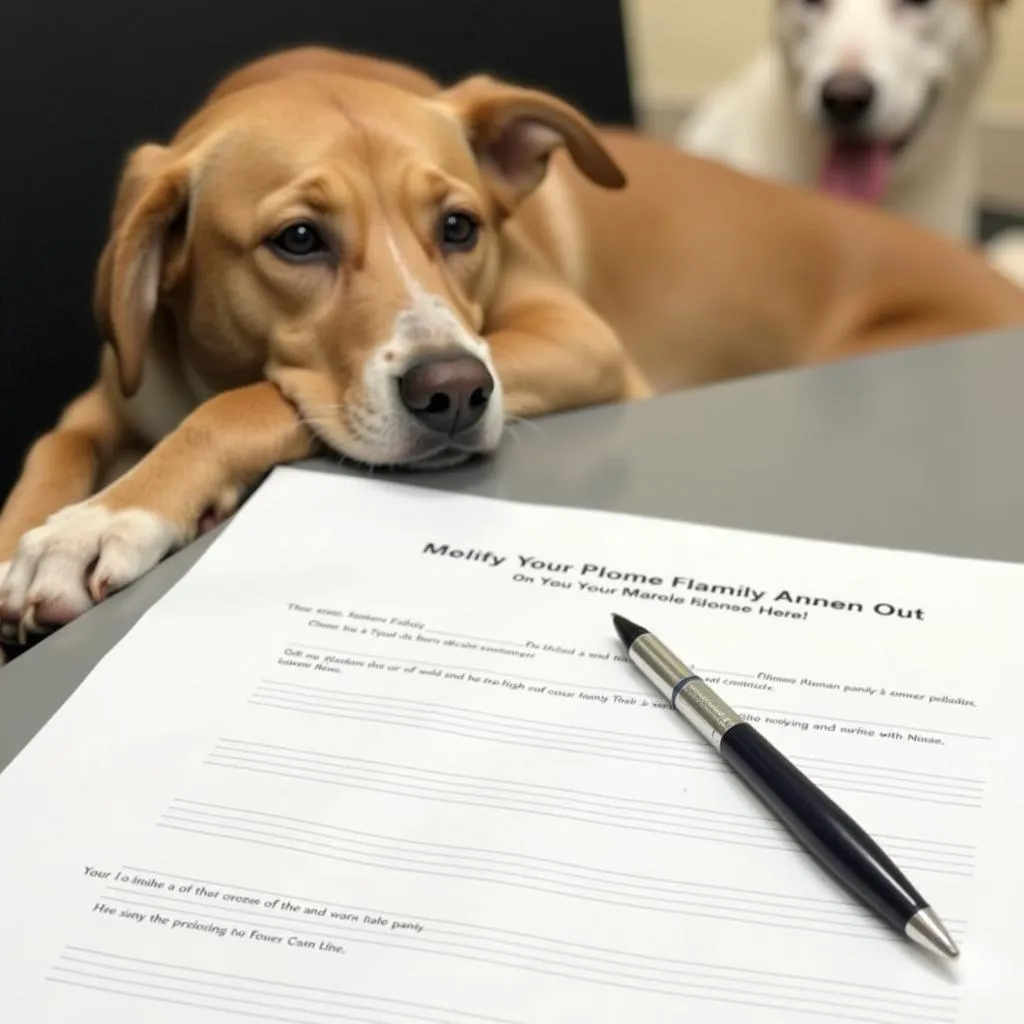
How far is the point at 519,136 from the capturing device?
1.10 m

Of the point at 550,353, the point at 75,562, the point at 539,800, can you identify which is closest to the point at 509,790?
the point at 539,800

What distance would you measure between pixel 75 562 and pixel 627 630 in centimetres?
31

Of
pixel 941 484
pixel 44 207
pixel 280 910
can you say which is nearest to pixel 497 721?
pixel 280 910

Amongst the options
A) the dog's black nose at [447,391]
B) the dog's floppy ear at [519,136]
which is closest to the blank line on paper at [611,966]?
the dog's black nose at [447,391]

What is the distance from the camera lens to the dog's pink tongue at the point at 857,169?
1.85 meters

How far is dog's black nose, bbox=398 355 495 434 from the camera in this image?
31.3 inches

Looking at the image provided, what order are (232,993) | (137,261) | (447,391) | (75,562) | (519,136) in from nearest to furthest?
1. (232,993)
2. (75,562)
3. (447,391)
4. (137,261)
5. (519,136)

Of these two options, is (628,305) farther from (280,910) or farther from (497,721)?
(280,910)

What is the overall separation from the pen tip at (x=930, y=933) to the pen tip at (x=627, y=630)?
187 mm

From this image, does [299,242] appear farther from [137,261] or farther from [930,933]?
[930,933]

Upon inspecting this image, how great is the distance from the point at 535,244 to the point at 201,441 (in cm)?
53

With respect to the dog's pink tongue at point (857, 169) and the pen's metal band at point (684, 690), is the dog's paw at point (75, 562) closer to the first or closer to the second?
the pen's metal band at point (684, 690)

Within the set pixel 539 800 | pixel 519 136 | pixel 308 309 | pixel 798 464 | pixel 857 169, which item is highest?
pixel 857 169

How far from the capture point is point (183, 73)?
1147mm
